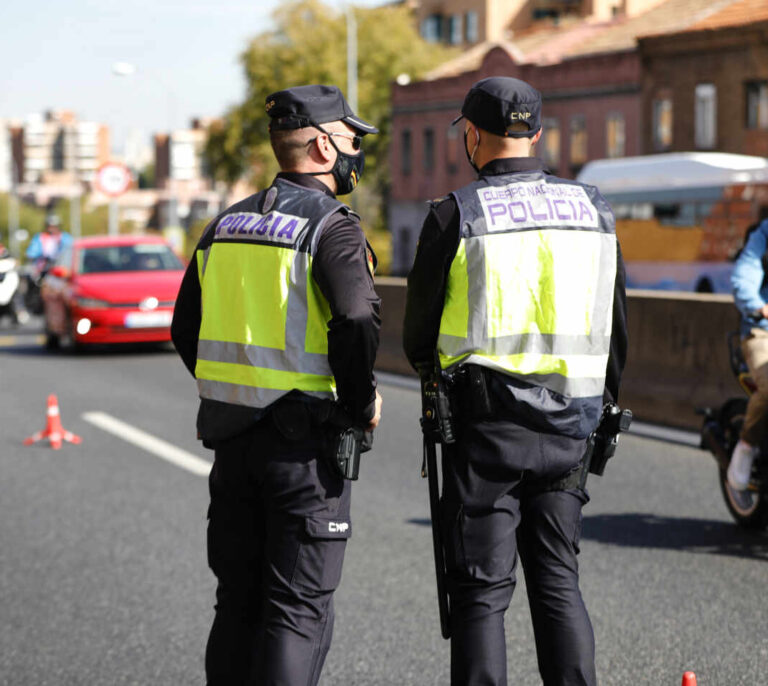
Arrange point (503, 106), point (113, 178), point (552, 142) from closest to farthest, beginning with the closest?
1. point (503, 106)
2. point (113, 178)
3. point (552, 142)

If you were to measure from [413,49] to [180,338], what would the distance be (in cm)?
7310

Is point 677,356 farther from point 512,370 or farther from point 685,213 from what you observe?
point 685,213

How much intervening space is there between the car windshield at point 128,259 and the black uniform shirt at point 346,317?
17063mm

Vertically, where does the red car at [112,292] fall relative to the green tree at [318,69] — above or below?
below

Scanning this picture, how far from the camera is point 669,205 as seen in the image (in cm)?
3484

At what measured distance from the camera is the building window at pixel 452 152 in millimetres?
66625

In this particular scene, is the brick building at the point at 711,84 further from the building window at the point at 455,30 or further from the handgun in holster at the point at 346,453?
the handgun in holster at the point at 346,453

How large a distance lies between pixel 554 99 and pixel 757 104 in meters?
13.1

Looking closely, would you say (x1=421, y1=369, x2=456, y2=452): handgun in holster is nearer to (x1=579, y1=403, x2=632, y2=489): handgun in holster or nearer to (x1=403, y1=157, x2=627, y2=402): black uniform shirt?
(x1=403, y1=157, x2=627, y2=402): black uniform shirt

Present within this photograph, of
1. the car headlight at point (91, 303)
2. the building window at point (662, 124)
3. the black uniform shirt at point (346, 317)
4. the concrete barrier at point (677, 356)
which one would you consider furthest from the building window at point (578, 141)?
the black uniform shirt at point (346, 317)

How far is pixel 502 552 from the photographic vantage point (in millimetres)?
4039

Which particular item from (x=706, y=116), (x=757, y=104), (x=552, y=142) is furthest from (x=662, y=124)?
(x=552, y=142)

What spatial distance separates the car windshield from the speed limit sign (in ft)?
27.0

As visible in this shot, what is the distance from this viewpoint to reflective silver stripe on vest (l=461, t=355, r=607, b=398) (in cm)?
406
